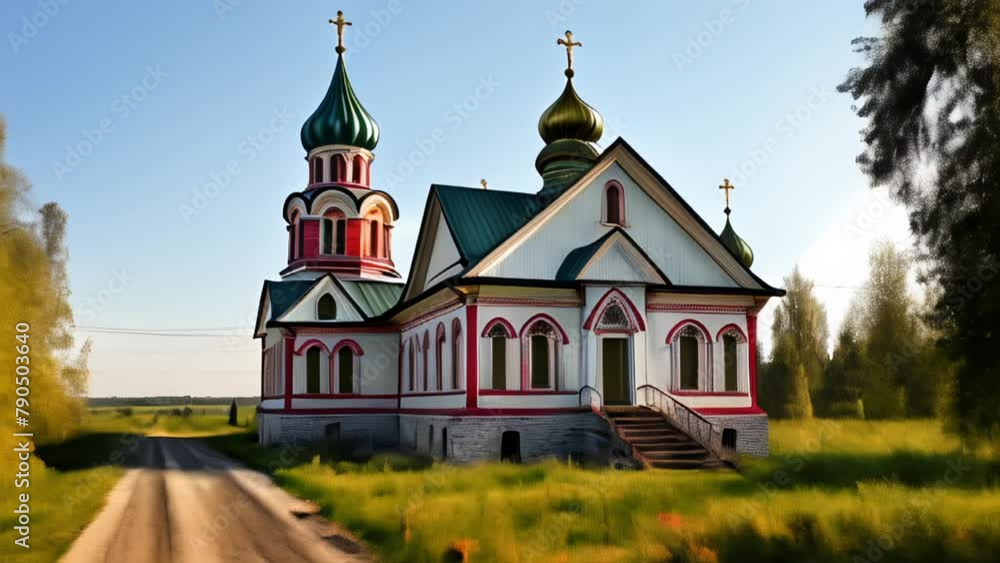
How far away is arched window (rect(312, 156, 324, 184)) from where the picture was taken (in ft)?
127

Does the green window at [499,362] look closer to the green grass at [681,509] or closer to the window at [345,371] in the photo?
the green grass at [681,509]

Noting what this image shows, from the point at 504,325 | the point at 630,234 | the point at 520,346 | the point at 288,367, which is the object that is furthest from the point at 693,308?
the point at 288,367

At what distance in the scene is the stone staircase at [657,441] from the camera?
20.0m

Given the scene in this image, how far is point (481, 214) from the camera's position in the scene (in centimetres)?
2658

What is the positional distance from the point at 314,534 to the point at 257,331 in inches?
1139

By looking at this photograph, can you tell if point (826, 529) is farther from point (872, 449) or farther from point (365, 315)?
point (365, 315)

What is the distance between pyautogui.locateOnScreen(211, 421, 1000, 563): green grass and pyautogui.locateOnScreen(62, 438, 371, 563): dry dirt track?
65 cm

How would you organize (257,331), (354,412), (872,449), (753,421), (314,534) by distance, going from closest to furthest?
(314,534), (872,449), (753,421), (354,412), (257,331)

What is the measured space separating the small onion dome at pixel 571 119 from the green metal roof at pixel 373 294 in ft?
34.2

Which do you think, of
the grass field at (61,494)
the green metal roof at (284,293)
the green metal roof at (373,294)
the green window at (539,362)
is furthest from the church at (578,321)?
the grass field at (61,494)

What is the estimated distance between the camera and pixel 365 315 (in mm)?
33531

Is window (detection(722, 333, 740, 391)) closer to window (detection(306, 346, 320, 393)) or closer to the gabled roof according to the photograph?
the gabled roof

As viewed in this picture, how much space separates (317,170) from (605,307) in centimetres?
1993

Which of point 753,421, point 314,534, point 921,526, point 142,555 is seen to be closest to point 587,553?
point 921,526
